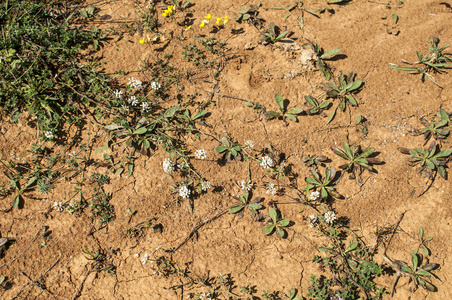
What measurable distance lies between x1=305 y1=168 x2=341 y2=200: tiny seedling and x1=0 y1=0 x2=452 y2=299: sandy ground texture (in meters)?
0.10

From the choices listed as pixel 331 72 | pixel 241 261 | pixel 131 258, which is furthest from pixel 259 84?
pixel 131 258

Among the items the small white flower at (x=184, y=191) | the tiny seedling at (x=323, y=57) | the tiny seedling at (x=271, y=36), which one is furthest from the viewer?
the tiny seedling at (x=271, y=36)

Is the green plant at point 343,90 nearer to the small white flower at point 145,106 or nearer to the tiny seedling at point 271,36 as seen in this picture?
the tiny seedling at point 271,36

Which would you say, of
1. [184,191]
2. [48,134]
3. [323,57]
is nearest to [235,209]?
[184,191]

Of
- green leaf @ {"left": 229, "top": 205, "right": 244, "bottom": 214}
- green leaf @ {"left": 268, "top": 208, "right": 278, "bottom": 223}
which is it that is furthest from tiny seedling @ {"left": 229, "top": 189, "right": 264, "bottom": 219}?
green leaf @ {"left": 268, "top": 208, "right": 278, "bottom": 223}

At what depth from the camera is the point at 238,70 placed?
3990 mm

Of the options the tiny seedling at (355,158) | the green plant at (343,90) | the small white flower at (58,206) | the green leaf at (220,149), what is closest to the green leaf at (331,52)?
the green plant at (343,90)

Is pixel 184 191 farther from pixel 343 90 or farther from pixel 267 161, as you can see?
pixel 343 90

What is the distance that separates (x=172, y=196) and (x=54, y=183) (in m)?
1.47

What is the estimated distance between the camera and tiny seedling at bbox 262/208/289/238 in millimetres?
3402

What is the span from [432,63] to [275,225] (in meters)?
3.07

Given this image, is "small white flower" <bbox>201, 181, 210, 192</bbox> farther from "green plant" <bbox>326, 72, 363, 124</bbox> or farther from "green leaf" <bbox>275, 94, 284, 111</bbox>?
"green plant" <bbox>326, 72, 363, 124</bbox>

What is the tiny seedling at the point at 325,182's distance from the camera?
3524 millimetres

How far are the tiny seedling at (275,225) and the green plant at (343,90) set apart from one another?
4.56 feet
